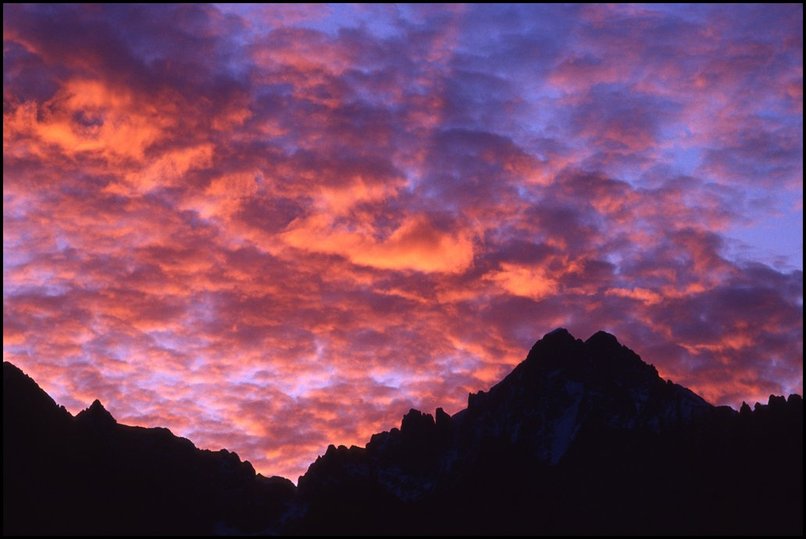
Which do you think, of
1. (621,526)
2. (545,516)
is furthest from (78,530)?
(621,526)

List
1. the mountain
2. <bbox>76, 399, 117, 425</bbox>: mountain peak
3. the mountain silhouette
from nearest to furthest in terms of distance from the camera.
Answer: the mountain → the mountain silhouette → <bbox>76, 399, 117, 425</bbox>: mountain peak

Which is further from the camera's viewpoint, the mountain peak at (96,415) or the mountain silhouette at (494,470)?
the mountain peak at (96,415)

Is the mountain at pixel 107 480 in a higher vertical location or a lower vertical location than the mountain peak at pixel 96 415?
lower

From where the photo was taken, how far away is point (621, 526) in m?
170

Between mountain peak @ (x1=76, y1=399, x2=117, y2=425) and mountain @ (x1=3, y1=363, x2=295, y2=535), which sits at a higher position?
mountain peak @ (x1=76, y1=399, x2=117, y2=425)

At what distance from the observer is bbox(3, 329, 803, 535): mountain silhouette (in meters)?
171

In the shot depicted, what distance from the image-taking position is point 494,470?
187 m

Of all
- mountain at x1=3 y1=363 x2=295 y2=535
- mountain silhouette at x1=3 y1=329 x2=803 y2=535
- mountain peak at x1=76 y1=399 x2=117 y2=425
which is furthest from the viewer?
mountain peak at x1=76 y1=399 x2=117 y2=425

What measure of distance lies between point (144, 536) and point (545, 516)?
74125 mm

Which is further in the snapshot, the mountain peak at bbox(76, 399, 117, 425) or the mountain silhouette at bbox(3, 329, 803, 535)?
the mountain peak at bbox(76, 399, 117, 425)

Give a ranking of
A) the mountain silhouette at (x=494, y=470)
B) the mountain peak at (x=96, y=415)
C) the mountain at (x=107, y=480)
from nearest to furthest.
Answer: the mountain at (x=107, y=480) < the mountain silhouette at (x=494, y=470) < the mountain peak at (x=96, y=415)

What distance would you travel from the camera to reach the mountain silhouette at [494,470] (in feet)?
561

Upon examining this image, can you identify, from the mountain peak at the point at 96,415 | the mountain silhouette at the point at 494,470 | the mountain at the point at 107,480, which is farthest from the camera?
the mountain peak at the point at 96,415

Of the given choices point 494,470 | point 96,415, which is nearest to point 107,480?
point 96,415
